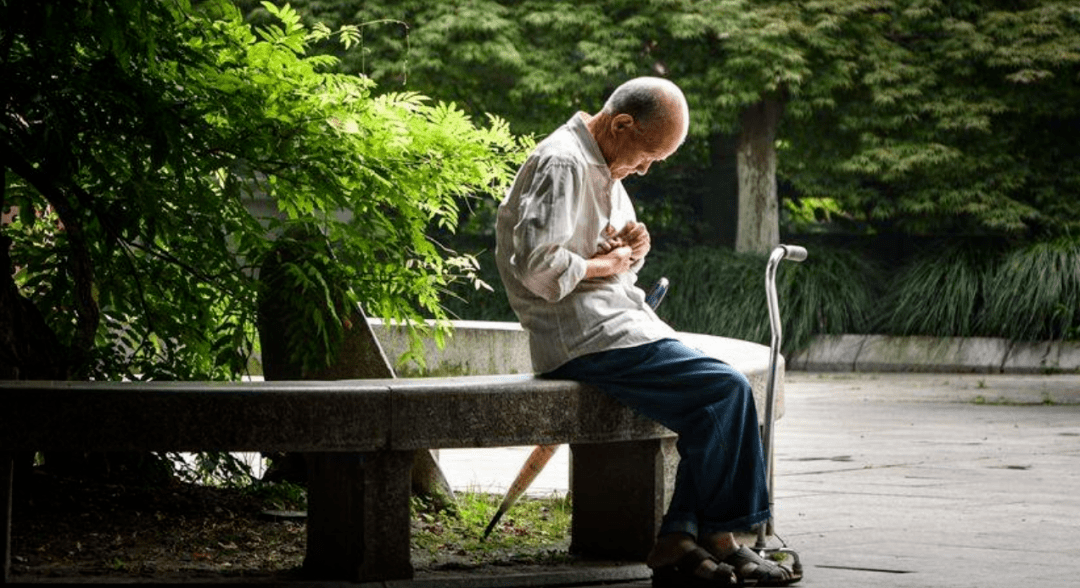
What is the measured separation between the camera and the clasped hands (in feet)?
19.5

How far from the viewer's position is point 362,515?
5.53 m

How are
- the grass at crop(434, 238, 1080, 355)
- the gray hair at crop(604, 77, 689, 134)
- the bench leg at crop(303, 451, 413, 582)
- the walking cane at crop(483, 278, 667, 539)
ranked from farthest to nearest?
the grass at crop(434, 238, 1080, 355) → the walking cane at crop(483, 278, 667, 539) → the gray hair at crop(604, 77, 689, 134) → the bench leg at crop(303, 451, 413, 582)

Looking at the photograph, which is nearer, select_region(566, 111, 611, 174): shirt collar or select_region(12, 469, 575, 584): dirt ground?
select_region(12, 469, 575, 584): dirt ground

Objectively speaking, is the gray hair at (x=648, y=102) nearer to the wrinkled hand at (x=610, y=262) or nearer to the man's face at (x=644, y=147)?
the man's face at (x=644, y=147)

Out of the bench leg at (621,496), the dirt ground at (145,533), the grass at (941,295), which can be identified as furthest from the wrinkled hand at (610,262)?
the grass at (941,295)

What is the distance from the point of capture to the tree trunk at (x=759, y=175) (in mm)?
20562

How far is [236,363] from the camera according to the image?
6887 millimetres

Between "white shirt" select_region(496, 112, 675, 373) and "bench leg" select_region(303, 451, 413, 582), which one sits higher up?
"white shirt" select_region(496, 112, 675, 373)

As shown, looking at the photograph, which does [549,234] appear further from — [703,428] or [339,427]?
[339,427]

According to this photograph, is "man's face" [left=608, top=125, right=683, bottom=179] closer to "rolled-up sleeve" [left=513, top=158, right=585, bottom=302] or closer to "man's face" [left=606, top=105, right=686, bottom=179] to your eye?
"man's face" [left=606, top=105, right=686, bottom=179]

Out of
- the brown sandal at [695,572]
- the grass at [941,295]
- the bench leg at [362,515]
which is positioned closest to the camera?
the bench leg at [362,515]

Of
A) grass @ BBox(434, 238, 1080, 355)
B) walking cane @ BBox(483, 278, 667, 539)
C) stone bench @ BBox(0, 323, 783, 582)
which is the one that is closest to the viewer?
stone bench @ BBox(0, 323, 783, 582)

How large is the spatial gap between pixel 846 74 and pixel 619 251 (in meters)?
14.0

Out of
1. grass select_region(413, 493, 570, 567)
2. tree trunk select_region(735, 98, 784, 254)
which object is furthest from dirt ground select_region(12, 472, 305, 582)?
tree trunk select_region(735, 98, 784, 254)
